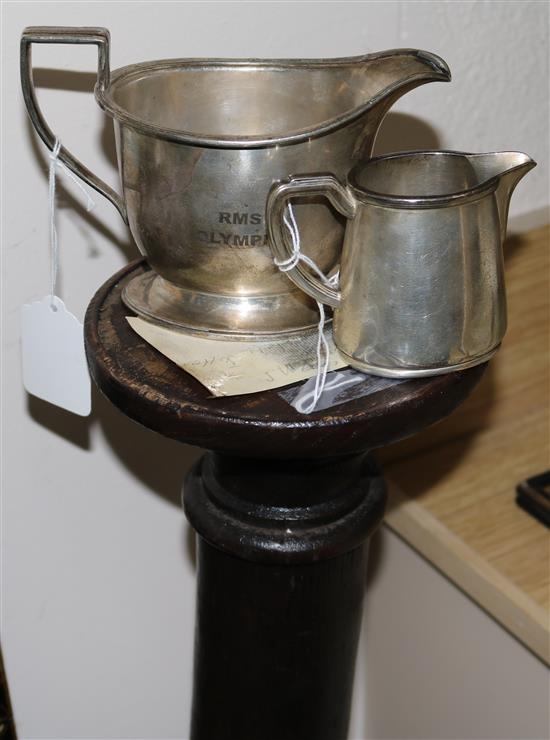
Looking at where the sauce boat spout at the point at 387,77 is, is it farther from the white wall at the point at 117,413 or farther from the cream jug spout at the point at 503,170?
the white wall at the point at 117,413

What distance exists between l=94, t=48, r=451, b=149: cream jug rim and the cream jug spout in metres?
0.05

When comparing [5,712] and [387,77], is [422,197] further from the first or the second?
[5,712]

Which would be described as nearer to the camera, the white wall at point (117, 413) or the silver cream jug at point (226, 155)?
the silver cream jug at point (226, 155)

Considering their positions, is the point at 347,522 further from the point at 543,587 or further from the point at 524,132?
the point at 524,132

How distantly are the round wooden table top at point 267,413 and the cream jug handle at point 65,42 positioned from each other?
117 mm

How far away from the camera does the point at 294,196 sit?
0.57 meters

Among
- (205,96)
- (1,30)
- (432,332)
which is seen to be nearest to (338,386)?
(432,332)

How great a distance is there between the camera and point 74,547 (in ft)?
3.11

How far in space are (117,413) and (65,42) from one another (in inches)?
13.9

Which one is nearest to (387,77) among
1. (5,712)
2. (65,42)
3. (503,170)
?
(503,170)

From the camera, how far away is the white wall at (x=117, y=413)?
2.53 ft

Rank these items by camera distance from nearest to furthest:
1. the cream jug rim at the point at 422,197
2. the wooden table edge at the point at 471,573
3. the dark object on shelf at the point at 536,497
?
the cream jug rim at the point at 422,197
the wooden table edge at the point at 471,573
the dark object on shelf at the point at 536,497

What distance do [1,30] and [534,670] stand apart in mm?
683

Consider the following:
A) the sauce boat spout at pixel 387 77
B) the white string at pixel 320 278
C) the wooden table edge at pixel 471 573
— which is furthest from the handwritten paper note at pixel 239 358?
the wooden table edge at pixel 471 573
